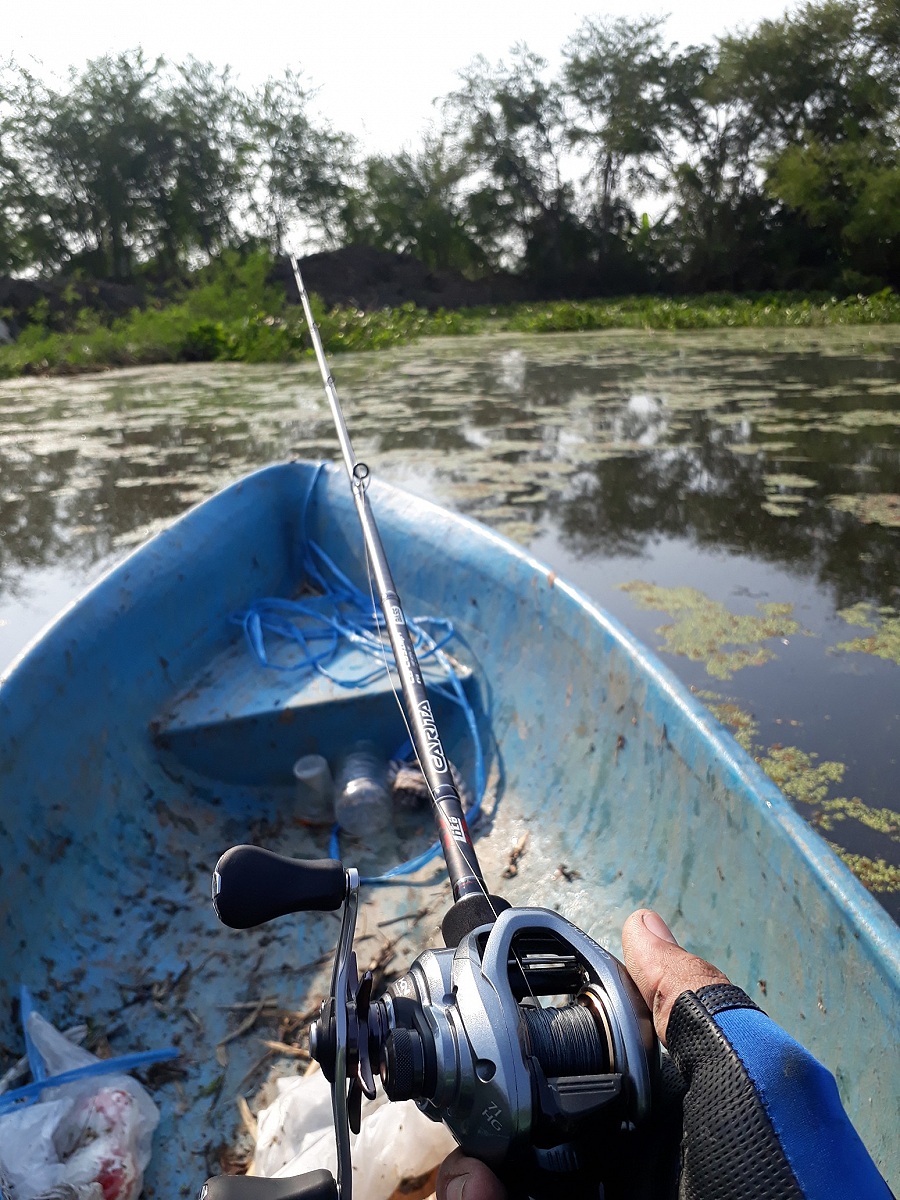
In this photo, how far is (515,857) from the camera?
5.48 feet

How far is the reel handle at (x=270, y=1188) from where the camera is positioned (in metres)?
0.57

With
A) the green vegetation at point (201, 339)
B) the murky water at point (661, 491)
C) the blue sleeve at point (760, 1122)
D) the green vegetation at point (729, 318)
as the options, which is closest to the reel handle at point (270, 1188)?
the blue sleeve at point (760, 1122)

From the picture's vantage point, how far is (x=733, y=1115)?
58 centimetres

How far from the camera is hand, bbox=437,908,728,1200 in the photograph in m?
0.68

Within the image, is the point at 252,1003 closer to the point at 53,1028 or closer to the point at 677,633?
the point at 53,1028

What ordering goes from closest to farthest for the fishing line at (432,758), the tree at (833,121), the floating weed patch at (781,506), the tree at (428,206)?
the fishing line at (432,758) < the floating weed patch at (781,506) < the tree at (833,121) < the tree at (428,206)

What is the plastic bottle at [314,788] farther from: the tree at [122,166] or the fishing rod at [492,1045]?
the tree at [122,166]

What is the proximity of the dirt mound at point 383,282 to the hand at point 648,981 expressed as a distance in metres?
22.7

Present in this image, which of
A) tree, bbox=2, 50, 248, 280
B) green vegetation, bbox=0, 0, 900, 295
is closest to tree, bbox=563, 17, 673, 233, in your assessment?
green vegetation, bbox=0, 0, 900, 295

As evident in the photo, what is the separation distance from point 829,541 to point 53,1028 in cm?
328

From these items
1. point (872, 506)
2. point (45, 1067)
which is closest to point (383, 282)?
point (872, 506)

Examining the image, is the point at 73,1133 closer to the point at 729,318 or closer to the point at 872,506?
the point at 872,506

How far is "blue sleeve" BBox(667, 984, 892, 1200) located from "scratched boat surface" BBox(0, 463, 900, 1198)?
1.07ft

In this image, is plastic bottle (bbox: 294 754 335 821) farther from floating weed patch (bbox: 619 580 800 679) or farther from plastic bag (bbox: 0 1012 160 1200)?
floating weed patch (bbox: 619 580 800 679)
